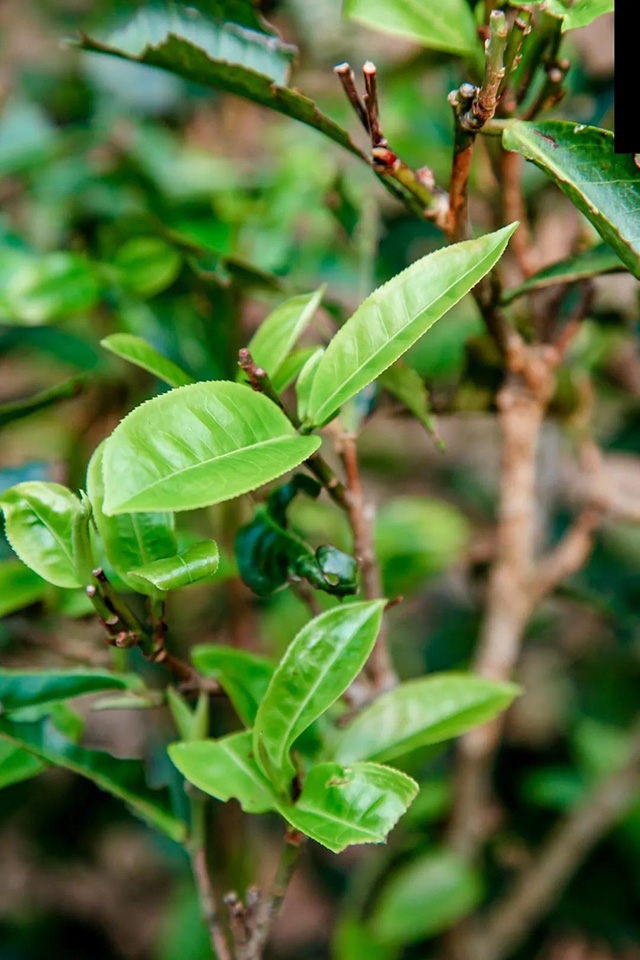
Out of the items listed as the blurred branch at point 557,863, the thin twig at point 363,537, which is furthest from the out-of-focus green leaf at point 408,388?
the blurred branch at point 557,863

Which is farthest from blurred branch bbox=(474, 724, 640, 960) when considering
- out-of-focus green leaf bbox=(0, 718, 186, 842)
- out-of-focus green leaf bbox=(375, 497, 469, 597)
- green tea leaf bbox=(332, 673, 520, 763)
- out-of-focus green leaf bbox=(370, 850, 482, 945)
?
out-of-focus green leaf bbox=(0, 718, 186, 842)

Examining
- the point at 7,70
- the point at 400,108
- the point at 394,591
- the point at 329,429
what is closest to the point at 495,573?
the point at 394,591

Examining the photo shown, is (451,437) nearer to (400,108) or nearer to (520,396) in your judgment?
(400,108)

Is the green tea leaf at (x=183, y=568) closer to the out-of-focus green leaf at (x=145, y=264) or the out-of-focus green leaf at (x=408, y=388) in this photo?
the out-of-focus green leaf at (x=408, y=388)

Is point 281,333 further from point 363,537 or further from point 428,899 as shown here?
point 428,899

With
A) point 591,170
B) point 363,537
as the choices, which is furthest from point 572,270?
point 363,537
